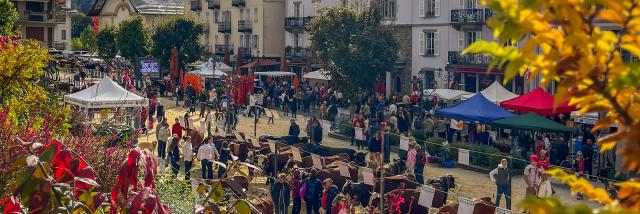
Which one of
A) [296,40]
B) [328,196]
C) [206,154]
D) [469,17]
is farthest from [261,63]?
[328,196]

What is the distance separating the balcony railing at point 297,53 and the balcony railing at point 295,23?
46.0 inches

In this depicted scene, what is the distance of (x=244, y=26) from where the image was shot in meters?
62.1

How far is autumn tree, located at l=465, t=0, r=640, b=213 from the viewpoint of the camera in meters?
2.92

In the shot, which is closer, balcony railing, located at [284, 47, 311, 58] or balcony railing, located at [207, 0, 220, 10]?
balcony railing, located at [284, 47, 311, 58]

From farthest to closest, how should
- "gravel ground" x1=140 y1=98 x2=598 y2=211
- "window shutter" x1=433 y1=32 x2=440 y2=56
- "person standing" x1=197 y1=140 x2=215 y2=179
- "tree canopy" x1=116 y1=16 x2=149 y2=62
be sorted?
"tree canopy" x1=116 y1=16 x2=149 y2=62
"window shutter" x1=433 y1=32 x2=440 y2=56
"person standing" x1=197 y1=140 x2=215 y2=179
"gravel ground" x1=140 y1=98 x2=598 y2=211

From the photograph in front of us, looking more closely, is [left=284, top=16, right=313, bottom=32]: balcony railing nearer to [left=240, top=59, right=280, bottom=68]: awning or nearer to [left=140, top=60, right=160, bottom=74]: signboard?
[left=240, top=59, right=280, bottom=68]: awning

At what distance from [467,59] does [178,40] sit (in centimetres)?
1884

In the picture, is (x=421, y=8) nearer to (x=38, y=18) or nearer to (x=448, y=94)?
(x=448, y=94)

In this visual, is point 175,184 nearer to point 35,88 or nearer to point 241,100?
point 35,88

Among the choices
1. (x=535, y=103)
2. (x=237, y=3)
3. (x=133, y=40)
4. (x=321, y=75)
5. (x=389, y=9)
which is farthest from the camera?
(x=237, y=3)

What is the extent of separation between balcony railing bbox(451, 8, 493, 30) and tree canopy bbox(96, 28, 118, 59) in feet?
81.2

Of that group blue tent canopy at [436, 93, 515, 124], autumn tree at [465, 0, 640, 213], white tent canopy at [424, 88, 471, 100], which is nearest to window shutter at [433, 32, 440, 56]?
white tent canopy at [424, 88, 471, 100]

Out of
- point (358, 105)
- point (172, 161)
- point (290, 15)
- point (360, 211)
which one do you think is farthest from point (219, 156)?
point (290, 15)

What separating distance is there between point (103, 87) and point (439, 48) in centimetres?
2022
